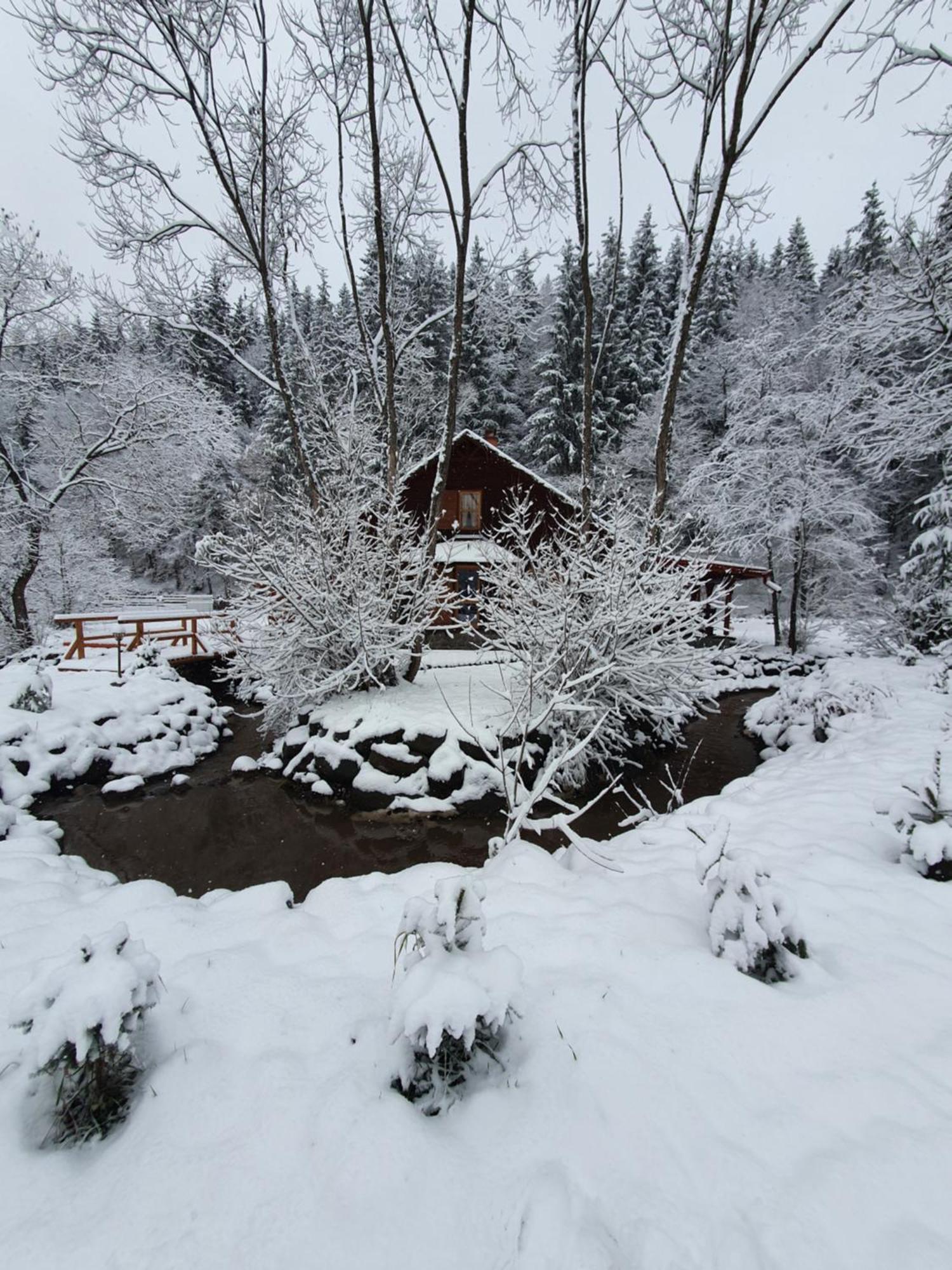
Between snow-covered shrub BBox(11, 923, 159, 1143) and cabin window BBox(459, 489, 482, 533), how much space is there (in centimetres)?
1745

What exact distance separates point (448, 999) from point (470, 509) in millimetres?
17740

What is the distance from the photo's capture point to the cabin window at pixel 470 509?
18.3m

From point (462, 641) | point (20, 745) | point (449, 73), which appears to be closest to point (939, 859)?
point (20, 745)

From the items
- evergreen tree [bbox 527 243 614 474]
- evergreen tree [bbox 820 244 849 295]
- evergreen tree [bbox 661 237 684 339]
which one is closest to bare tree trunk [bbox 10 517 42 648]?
evergreen tree [bbox 527 243 614 474]

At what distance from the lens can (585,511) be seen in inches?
328

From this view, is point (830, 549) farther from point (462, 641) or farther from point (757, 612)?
point (462, 641)

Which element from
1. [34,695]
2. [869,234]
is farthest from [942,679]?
[869,234]

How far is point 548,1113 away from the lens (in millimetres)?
1636

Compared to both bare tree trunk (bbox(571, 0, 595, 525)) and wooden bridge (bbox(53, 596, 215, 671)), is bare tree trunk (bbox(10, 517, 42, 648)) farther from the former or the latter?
bare tree trunk (bbox(571, 0, 595, 525))

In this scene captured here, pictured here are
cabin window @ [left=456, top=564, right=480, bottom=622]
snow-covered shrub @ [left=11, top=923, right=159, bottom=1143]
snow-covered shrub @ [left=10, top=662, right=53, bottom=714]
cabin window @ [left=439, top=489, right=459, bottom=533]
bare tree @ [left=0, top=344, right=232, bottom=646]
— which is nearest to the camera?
snow-covered shrub @ [left=11, top=923, right=159, bottom=1143]

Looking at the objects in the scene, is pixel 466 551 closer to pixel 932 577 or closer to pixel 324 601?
pixel 324 601

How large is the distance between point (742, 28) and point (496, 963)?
11.5 metres

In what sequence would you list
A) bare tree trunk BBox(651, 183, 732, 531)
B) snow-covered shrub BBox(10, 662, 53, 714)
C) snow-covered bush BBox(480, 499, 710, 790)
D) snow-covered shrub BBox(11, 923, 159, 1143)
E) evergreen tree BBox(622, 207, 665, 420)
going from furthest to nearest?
evergreen tree BBox(622, 207, 665, 420) → snow-covered shrub BBox(10, 662, 53, 714) → bare tree trunk BBox(651, 183, 732, 531) → snow-covered bush BBox(480, 499, 710, 790) → snow-covered shrub BBox(11, 923, 159, 1143)

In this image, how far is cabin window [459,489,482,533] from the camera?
18328 mm
